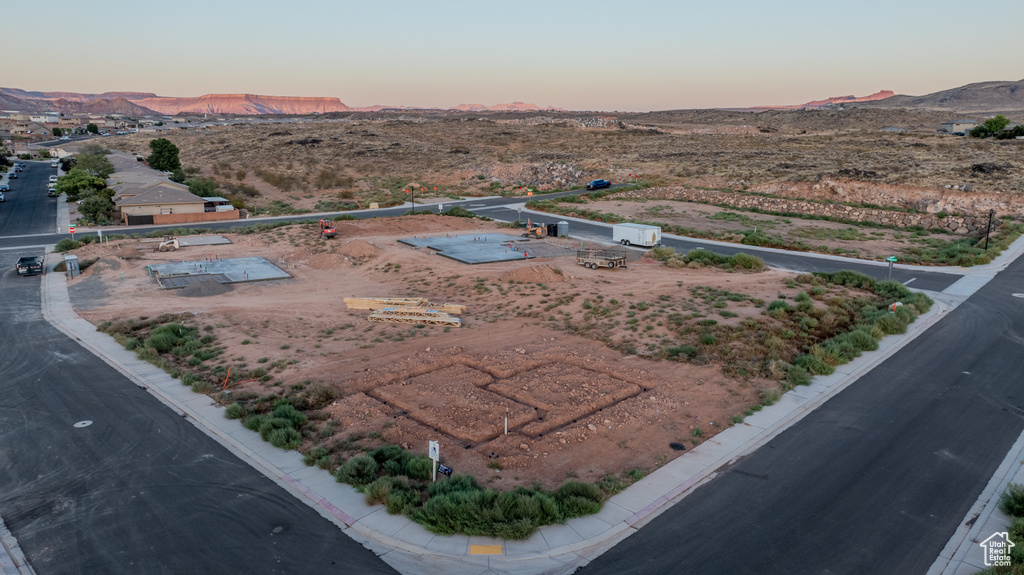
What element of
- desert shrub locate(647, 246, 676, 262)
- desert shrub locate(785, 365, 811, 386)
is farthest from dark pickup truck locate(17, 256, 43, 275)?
desert shrub locate(785, 365, 811, 386)

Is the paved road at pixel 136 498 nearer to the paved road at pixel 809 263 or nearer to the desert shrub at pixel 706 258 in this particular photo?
the desert shrub at pixel 706 258

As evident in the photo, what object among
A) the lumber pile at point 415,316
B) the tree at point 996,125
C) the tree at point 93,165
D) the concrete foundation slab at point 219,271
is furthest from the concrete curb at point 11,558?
the tree at point 996,125

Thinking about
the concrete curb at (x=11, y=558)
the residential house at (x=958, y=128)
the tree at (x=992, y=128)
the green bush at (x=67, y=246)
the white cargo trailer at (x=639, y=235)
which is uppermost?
the residential house at (x=958, y=128)

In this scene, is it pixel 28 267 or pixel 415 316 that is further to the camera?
pixel 28 267

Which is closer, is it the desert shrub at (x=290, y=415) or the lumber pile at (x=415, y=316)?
the desert shrub at (x=290, y=415)

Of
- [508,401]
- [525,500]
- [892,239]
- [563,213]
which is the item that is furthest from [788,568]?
[563,213]

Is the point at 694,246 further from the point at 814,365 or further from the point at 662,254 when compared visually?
the point at 814,365

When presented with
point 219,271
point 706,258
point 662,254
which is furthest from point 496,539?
point 219,271
